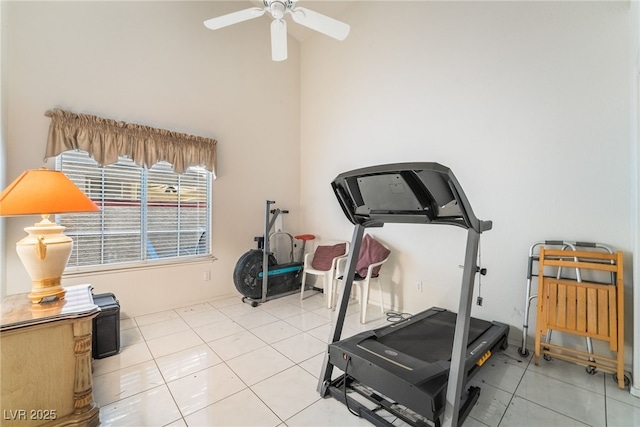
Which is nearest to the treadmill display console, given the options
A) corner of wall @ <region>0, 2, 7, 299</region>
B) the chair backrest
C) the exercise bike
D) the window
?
the chair backrest

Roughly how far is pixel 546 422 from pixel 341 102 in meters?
4.08

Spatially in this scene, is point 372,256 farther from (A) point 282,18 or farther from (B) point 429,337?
Answer: (A) point 282,18

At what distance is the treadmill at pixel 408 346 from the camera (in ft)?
4.79

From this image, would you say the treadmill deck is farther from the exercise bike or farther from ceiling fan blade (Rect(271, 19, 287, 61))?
ceiling fan blade (Rect(271, 19, 287, 61))

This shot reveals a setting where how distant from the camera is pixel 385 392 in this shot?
1.60 m

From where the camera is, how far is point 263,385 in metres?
1.96

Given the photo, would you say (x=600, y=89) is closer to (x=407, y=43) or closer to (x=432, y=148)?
(x=432, y=148)

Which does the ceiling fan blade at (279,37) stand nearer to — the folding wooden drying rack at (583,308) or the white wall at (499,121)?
the white wall at (499,121)

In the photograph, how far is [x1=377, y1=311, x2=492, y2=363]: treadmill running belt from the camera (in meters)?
1.96

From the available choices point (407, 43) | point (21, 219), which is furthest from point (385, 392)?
point (407, 43)

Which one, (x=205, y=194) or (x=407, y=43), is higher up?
(x=407, y=43)

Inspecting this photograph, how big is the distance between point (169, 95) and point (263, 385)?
3497 millimetres

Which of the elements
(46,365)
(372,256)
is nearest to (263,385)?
(46,365)

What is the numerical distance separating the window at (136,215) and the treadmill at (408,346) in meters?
2.65
